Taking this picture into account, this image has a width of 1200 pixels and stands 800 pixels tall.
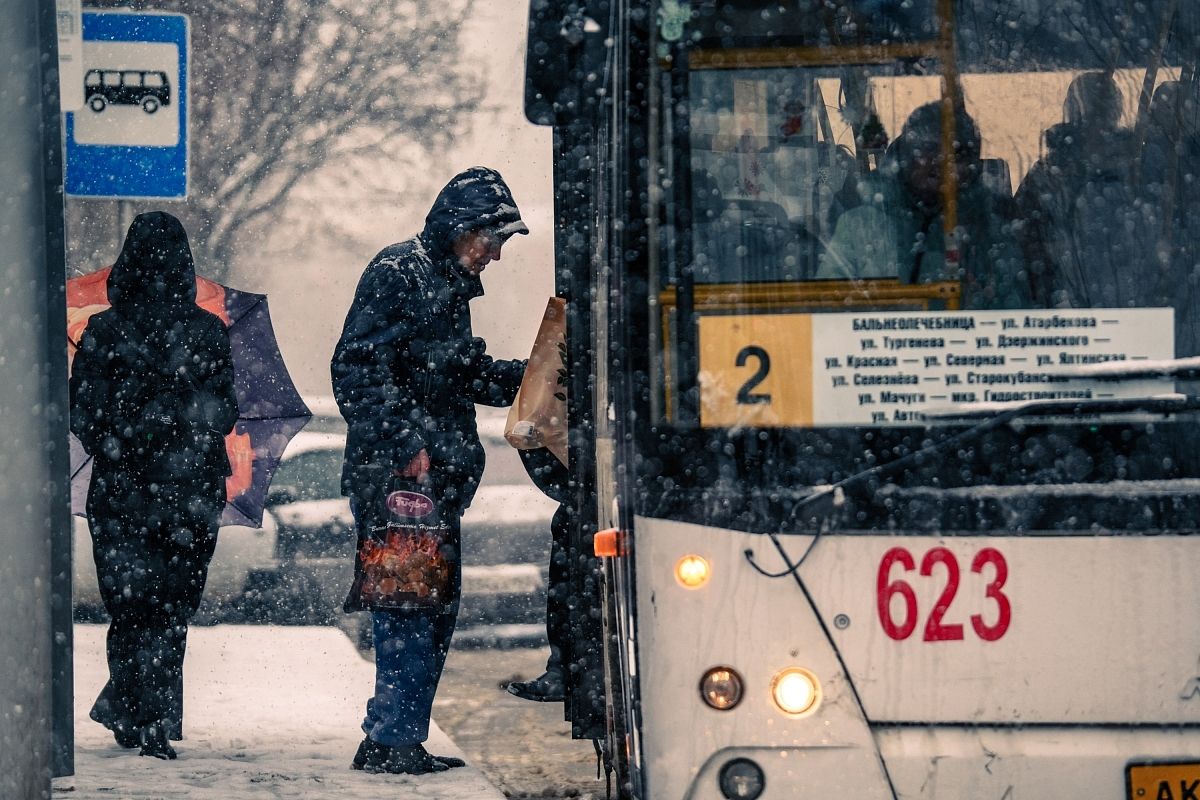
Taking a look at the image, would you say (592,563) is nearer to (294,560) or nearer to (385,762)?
(385,762)

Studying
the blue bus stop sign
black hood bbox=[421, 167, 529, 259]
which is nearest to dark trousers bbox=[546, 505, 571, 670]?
black hood bbox=[421, 167, 529, 259]

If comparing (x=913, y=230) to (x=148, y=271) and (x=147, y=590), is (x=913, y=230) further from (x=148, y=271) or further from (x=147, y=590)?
(x=147, y=590)

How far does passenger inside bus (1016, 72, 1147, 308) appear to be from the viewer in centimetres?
399

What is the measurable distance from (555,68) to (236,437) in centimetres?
294

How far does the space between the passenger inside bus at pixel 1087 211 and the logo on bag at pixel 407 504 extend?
2.71m

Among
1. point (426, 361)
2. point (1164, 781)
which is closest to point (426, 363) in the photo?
point (426, 361)

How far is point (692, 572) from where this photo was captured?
3.93 m

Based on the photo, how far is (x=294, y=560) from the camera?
11.1 meters

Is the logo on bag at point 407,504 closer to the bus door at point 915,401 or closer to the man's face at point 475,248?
the man's face at point 475,248

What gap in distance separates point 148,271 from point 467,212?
4.37 feet

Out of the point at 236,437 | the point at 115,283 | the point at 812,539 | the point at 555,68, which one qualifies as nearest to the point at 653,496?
the point at 812,539

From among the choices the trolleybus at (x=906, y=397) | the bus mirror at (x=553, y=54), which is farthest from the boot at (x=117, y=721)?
the trolleybus at (x=906, y=397)

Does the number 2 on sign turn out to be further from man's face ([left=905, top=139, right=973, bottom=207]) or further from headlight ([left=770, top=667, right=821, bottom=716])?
man's face ([left=905, top=139, right=973, bottom=207])

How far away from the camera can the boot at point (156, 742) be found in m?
6.48
